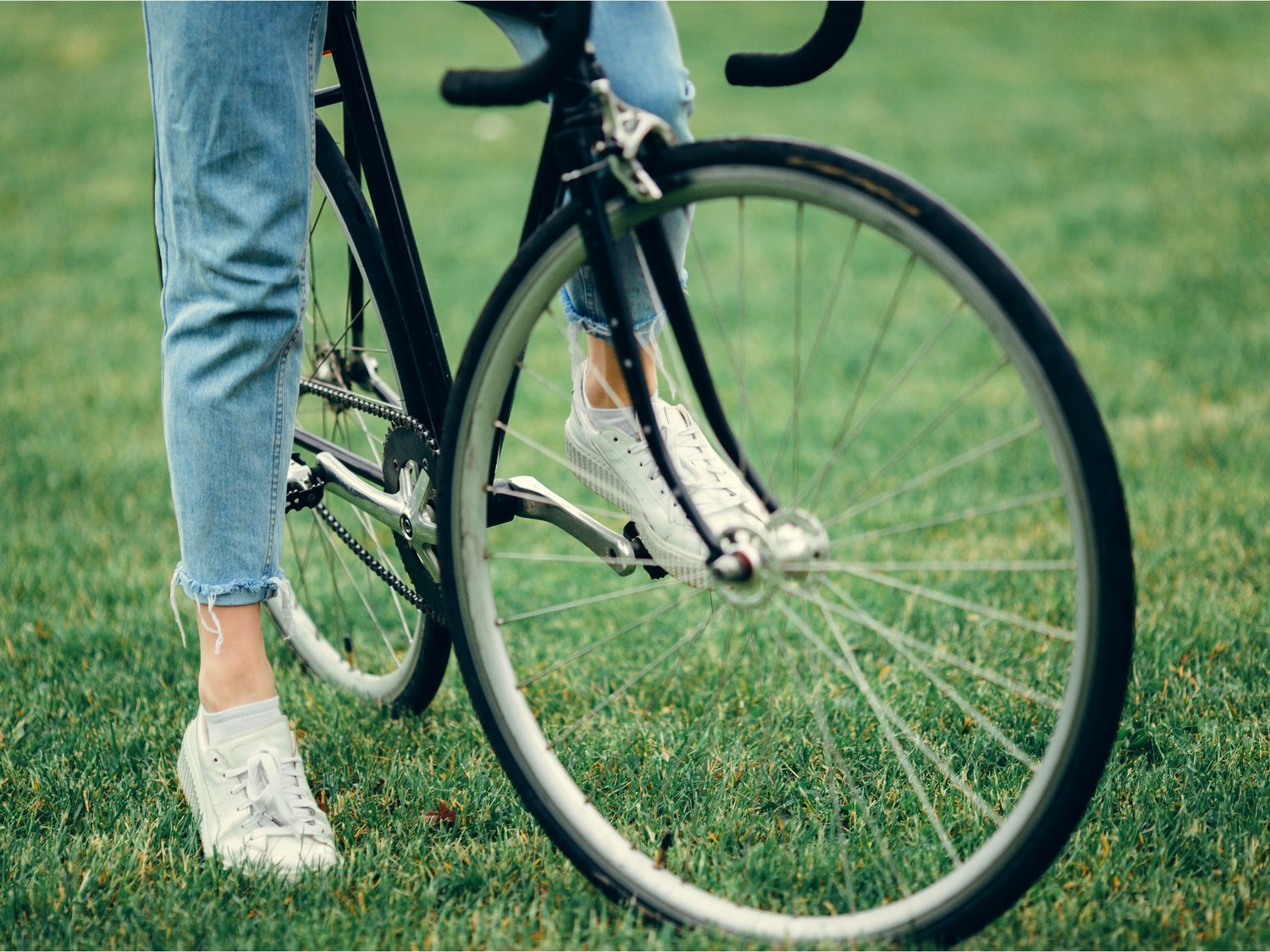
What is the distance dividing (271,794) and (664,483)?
0.73 meters

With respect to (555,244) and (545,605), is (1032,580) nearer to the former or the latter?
(545,605)

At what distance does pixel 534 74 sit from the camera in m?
1.42

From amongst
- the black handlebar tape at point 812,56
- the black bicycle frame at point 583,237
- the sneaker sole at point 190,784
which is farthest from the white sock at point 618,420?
the sneaker sole at point 190,784

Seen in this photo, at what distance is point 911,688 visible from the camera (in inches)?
89.5

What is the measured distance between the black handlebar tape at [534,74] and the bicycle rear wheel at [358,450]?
1.61 ft

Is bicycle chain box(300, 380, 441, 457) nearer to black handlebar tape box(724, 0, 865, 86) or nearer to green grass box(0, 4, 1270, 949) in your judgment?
green grass box(0, 4, 1270, 949)

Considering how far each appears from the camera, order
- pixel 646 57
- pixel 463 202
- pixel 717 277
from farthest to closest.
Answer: pixel 463 202, pixel 717 277, pixel 646 57

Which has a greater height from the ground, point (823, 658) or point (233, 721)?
point (233, 721)

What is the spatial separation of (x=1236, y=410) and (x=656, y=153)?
312cm

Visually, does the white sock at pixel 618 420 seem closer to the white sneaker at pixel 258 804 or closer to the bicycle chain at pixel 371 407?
the bicycle chain at pixel 371 407

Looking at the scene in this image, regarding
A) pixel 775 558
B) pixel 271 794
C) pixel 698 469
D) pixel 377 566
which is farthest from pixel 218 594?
pixel 775 558

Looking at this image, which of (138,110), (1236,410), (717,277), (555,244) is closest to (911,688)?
(555,244)

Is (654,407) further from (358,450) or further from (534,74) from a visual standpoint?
(358,450)

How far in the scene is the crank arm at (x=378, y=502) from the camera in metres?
1.92
